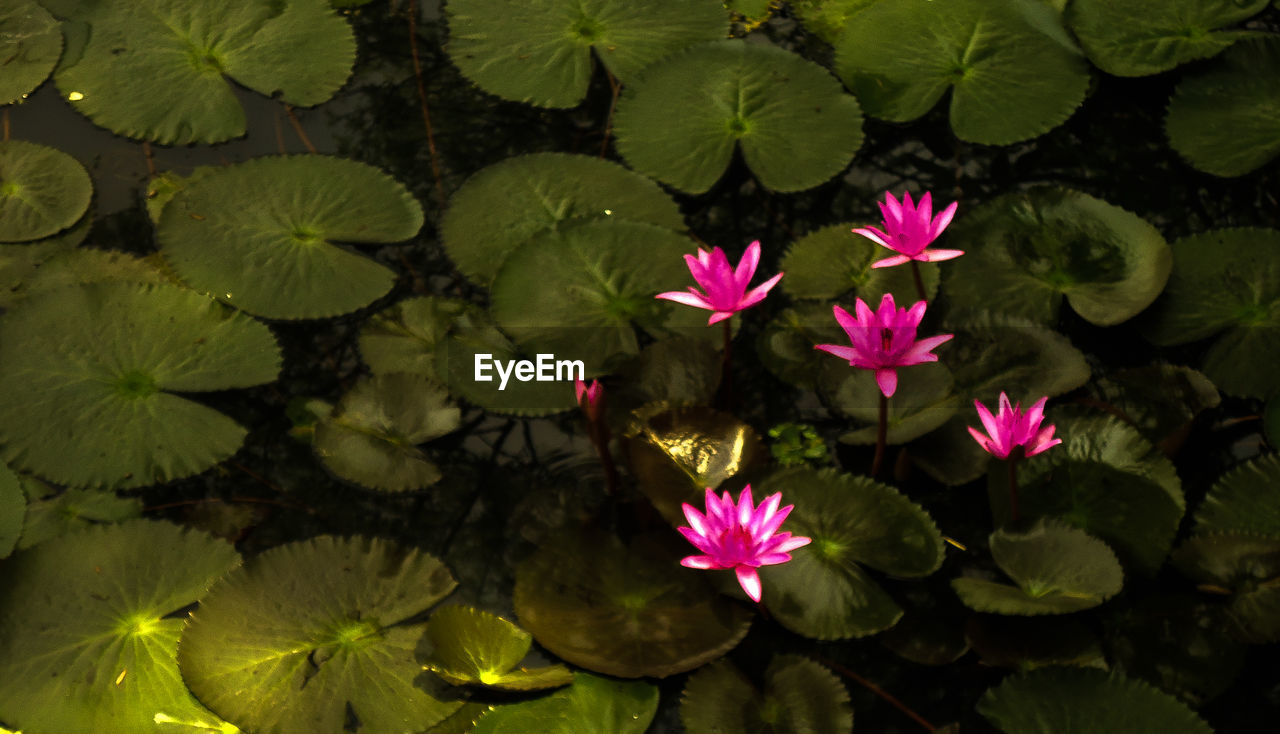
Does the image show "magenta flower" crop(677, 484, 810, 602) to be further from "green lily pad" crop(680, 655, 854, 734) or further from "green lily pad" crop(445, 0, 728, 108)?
"green lily pad" crop(445, 0, 728, 108)

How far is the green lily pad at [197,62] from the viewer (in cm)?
275

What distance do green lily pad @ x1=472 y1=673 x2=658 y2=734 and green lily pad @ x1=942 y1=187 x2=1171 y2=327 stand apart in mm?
1082

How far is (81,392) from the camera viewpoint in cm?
220

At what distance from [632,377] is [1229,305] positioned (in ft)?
4.26

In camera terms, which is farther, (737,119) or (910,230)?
(737,119)

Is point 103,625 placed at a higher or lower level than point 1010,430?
lower

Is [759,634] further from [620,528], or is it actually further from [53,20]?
[53,20]

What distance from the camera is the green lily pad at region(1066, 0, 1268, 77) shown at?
9.07ft

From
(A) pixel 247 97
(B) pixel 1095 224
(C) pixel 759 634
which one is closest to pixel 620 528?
(C) pixel 759 634

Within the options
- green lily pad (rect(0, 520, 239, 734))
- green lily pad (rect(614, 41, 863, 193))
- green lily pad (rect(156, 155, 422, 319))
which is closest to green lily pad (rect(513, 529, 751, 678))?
green lily pad (rect(0, 520, 239, 734))

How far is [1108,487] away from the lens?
2000mm

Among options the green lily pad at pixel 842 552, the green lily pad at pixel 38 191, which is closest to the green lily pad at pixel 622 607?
the green lily pad at pixel 842 552

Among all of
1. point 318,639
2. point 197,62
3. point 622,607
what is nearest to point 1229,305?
point 622,607

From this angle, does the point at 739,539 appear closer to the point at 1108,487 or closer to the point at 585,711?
the point at 585,711
